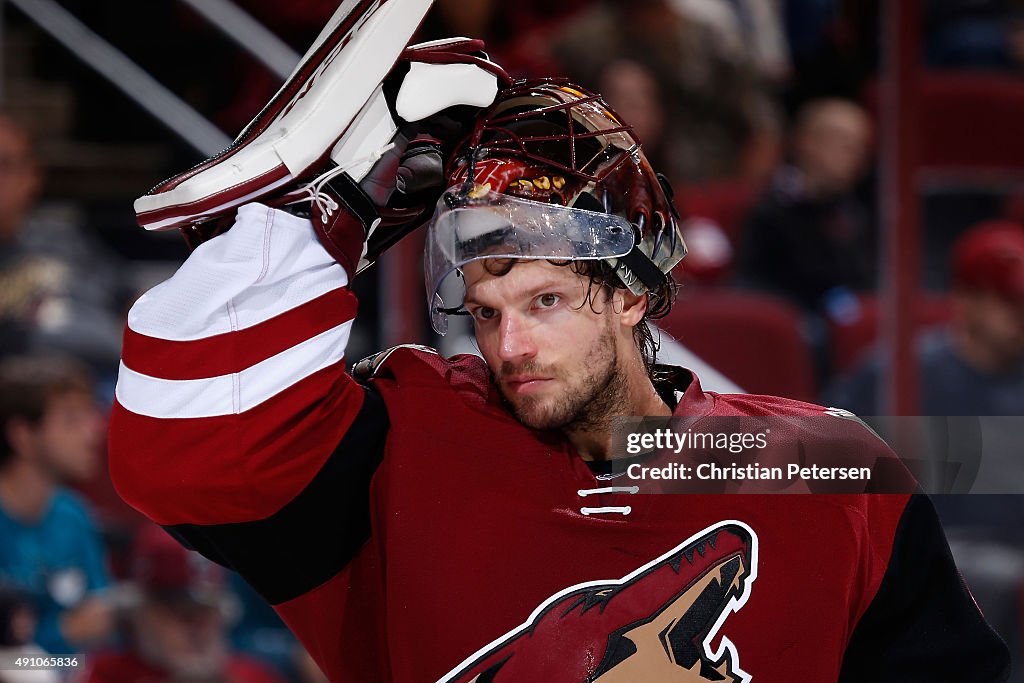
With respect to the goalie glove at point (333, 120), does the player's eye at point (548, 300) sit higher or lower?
lower

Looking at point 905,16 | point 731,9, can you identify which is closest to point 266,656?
point 905,16

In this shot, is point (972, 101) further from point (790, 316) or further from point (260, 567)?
point (260, 567)

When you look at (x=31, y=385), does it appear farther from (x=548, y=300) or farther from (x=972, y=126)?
(x=972, y=126)

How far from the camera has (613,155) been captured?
A: 4.14 feet

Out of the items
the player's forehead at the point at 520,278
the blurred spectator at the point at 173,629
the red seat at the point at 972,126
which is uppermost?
the player's forehead at the point at 520,278

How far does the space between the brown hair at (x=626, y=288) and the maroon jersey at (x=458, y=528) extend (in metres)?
0.14

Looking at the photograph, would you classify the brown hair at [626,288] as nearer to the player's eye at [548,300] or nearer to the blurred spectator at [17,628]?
→ the player's eye at [548,300]

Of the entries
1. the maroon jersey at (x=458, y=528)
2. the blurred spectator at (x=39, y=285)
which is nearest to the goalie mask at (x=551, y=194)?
the maroon jersey at (x=458, y=528)

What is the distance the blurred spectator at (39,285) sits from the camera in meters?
2.82

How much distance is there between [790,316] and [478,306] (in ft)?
6.01

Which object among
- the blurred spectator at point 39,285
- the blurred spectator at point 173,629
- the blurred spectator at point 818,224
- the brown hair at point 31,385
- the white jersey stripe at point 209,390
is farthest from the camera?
the blurred spectator at point 818,224

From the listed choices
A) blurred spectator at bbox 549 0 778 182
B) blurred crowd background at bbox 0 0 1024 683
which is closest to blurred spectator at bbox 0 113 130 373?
blurred crowd background at bbox 0 0 1024 683

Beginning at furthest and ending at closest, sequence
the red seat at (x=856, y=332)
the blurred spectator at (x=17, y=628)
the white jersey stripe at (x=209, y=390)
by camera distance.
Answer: the red seat at (x=856, y=332) < the blurred spectator at (x=17, y=628) < the white jersey stripe at (x=209, y=390)

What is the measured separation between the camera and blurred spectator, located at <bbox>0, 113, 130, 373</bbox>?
282 cm
